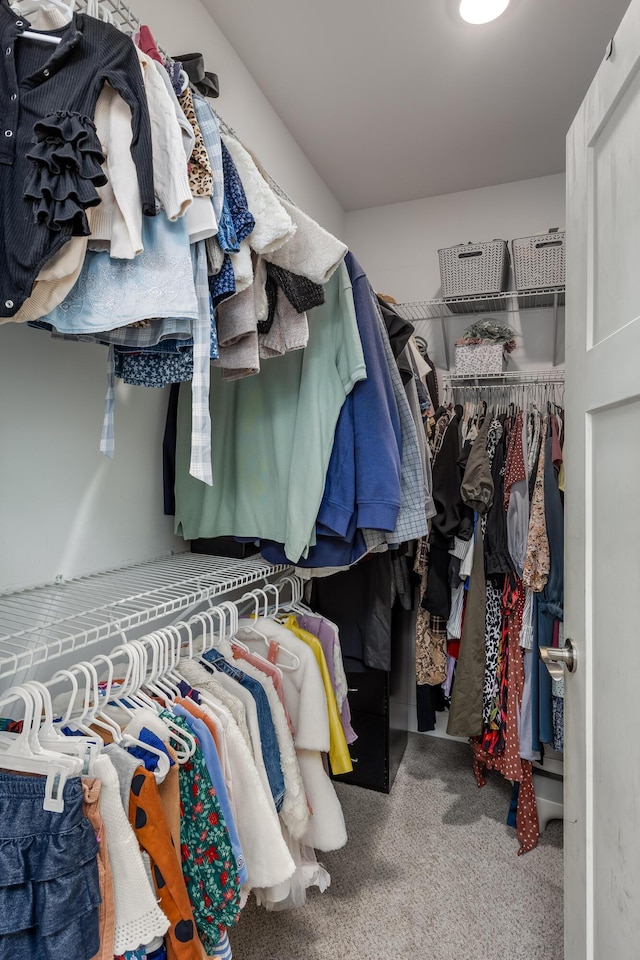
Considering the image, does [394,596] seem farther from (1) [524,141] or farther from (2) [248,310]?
(1) [524,141]

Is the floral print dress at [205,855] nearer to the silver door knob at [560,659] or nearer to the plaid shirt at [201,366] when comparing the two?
the plaid shirt at [201,366]

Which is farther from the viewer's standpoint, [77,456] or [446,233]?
[446,233]

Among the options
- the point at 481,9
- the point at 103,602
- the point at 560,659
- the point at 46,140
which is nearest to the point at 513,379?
the point at 481,9

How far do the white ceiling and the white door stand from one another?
37.7 inches

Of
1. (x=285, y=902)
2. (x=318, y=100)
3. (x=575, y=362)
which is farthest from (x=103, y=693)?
(x=318, y=100)

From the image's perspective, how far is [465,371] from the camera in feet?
8.00

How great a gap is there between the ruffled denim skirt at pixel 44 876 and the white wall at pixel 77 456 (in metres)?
0.55

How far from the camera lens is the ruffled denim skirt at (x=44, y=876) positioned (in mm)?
672

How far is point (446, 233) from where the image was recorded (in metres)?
2.79

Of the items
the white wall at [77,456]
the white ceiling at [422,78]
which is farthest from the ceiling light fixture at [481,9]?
the white wall at [77,456]

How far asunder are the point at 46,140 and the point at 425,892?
2.12 meters

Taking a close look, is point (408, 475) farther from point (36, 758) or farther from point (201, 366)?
point (36, 758)

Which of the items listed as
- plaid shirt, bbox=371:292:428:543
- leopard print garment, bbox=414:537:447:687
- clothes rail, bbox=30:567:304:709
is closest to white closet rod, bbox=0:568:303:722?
clothes rail, bbox=30:567:304:709

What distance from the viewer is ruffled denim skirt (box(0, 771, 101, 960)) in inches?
26.5
